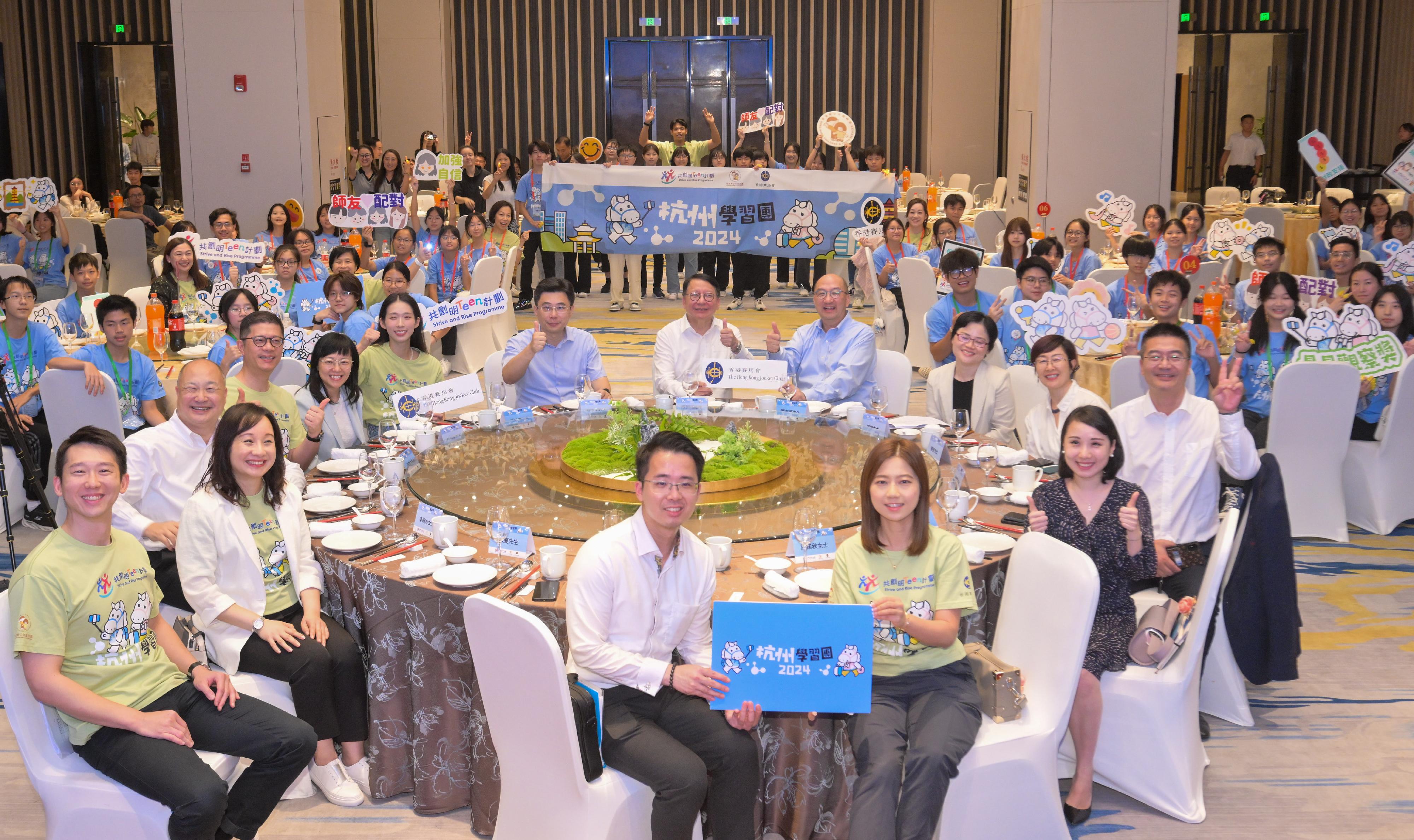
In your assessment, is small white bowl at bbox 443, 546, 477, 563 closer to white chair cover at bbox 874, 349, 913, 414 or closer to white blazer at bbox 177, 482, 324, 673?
white blazer at bbox 177, 482, 324, 673

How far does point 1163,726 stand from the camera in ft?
11.4

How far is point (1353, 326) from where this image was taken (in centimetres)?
550

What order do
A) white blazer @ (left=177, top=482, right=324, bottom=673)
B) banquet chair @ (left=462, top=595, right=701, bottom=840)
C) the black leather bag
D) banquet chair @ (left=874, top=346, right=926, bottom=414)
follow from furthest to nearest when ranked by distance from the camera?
1. banquet chair @ (left=874, top=346, right=926, bottom=414)
2. white blazer @ (left=177, top=482, right=324, bottom=673)
3. the black leather bag
4. banquet chair @ (left=462, top=595, right=701, bottom=840)

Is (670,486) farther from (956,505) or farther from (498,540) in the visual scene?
(956,505)

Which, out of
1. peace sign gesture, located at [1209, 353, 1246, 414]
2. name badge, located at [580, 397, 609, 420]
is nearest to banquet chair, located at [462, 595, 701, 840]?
peace sign gesture, located at [1209, 353, 1246, 414]

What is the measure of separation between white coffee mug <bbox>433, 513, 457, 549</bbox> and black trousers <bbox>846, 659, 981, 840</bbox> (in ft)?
4.31

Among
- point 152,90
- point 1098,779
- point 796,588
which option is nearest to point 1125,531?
point 1098,779

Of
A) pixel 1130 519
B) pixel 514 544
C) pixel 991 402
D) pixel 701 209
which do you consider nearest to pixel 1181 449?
pixel 1130 519

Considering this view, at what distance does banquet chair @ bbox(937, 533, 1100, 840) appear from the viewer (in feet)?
10.0

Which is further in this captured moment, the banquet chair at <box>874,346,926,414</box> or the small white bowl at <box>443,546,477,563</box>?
the banquet chair at <box>874,346,926,414</box>

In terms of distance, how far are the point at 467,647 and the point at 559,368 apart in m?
2.56

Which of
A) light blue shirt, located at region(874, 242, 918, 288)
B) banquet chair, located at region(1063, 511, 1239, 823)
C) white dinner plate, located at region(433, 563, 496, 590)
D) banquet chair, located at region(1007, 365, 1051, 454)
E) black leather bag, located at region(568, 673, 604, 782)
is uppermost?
light blue shirt, located at region(874, 242, 918, 288)

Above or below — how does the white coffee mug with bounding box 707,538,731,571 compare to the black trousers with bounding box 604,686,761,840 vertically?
above

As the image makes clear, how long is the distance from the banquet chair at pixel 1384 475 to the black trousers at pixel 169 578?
15.4ft
